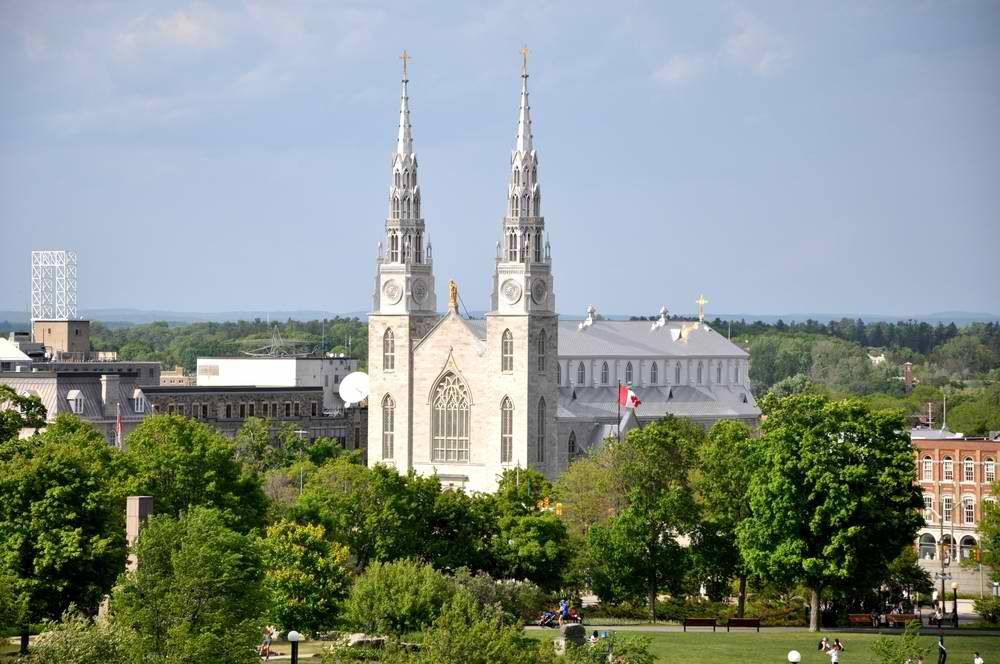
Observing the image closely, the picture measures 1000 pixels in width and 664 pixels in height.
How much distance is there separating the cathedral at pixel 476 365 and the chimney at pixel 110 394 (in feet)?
72.8

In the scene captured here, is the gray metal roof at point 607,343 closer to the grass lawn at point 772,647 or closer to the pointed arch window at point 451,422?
the pointed arch window at point 451,422

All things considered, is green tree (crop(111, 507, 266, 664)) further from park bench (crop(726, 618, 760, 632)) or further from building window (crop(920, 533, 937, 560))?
building window (crop(920, 533, 937, 560))

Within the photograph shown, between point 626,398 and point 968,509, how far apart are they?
3005cm

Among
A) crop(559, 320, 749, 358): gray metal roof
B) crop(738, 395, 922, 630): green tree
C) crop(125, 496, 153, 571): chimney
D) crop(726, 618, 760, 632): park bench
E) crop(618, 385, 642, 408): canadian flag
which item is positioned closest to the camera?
crop(125, 496, 153, 571): chimney

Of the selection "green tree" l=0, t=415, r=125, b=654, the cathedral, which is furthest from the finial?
"green tree" l=0, t=415, r=125, b=654

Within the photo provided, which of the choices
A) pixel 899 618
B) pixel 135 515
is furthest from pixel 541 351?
pixel 135 515

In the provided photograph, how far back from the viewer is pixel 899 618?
11225 centimetres

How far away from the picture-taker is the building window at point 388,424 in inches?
6880

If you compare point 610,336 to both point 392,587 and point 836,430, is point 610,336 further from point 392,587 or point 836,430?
point 392,587

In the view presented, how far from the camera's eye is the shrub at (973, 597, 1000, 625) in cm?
11212

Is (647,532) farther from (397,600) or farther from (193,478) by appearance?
(397,600)

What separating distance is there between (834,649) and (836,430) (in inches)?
735

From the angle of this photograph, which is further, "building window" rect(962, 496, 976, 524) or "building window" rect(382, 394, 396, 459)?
"building window" rect(382, 394, 396, 459)

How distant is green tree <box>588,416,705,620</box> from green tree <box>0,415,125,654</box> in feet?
95.1
